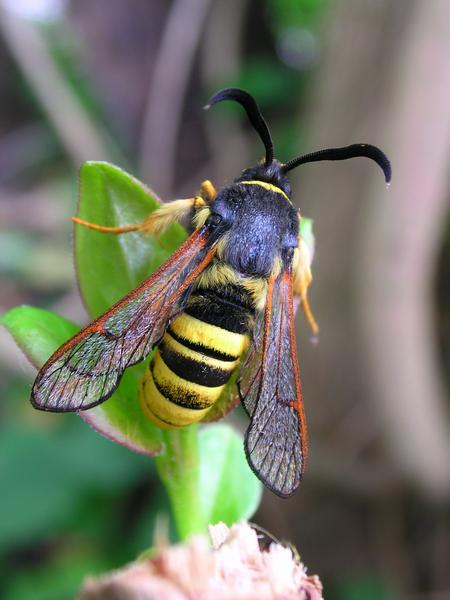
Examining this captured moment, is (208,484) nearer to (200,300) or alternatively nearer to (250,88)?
(200,300)

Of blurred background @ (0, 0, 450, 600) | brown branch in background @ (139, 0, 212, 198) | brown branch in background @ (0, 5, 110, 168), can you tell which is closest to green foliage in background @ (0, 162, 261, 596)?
blurred background @ (0, 0, 450, 600)

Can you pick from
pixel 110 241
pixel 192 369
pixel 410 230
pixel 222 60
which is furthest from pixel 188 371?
pixel 222 60

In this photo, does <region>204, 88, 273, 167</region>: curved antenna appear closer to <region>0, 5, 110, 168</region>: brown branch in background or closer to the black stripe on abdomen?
the black stripe on abdomen

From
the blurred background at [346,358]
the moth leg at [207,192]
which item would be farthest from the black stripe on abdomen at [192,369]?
the blurred background at [346,358]

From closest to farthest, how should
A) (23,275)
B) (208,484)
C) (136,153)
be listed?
1. (208,484)
2. (23,275)
3. (136,153)

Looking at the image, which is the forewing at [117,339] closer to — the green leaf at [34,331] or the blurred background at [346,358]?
the green leaf at [34,331]

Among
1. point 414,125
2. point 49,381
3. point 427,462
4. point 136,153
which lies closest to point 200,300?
point 49,381
